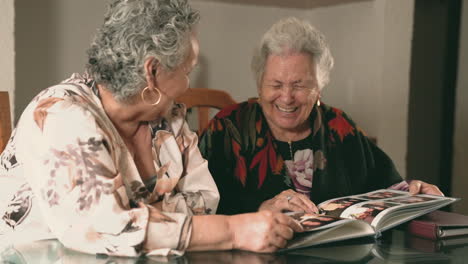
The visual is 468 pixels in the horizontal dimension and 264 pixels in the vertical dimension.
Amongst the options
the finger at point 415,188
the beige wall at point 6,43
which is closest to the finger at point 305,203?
the finger at point 415,188

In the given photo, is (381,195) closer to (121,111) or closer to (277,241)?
(277,241)

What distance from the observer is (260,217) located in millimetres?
993

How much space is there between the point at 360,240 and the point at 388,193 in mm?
322

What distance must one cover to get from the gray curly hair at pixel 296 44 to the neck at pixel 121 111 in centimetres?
58

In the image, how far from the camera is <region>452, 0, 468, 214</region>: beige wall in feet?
8.86

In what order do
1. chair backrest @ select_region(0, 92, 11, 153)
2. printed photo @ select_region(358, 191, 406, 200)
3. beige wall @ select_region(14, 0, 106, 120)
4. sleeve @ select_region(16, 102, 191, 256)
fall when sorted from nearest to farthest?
sleeve @ select_region(16, 102, 191, 256) < printed photo @ select_region(358, 191, 406, 200) < chair backrest @ select_region(0, 92, 11, 153) < beige wall @ select_region(14, 0, 106, 120)

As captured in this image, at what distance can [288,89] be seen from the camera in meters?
1.66

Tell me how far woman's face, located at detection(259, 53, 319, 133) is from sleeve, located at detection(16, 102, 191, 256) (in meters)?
0.79

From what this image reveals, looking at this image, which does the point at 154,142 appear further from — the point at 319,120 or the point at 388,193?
the point at 319,120

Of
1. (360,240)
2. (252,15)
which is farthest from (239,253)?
(252,15)

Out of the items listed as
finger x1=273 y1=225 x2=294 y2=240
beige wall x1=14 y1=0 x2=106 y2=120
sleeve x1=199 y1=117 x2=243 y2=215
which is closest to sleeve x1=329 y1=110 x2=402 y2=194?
sleeve x1=199 y1=117 x2=243 y2=215

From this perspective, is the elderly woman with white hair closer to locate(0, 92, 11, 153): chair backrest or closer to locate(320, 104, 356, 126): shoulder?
locate(320, 104, 356, 126): shoulder

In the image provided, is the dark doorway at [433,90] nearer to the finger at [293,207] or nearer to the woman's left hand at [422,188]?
the woman's left hand at [422,188]

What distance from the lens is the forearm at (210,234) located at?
3.14 feet
